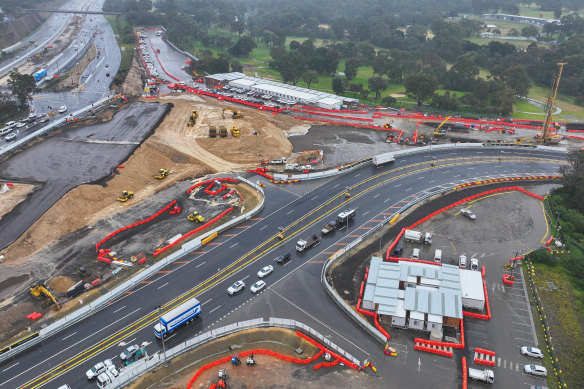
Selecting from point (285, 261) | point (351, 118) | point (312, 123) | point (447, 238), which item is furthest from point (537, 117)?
point (285, 261)

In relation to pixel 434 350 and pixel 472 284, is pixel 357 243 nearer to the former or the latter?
pixel 472 284

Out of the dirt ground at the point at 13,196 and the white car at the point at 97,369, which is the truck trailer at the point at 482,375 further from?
the dirt ground at the point at 13,196

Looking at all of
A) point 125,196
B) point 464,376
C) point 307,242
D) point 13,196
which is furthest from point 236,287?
point 13,196

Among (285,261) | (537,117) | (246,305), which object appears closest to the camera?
(246,305)

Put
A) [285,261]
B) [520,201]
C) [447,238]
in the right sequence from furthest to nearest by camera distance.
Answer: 1. [520,201]
2. [447,238]
3. [285,261]

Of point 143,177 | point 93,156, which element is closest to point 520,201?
point 143,177

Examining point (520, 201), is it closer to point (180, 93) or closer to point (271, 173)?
point (271, 173)

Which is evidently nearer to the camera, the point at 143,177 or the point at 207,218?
the point at 207,218

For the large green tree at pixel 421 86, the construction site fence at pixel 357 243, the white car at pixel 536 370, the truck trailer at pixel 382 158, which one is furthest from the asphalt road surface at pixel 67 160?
the large green tree at pixel 421 86
